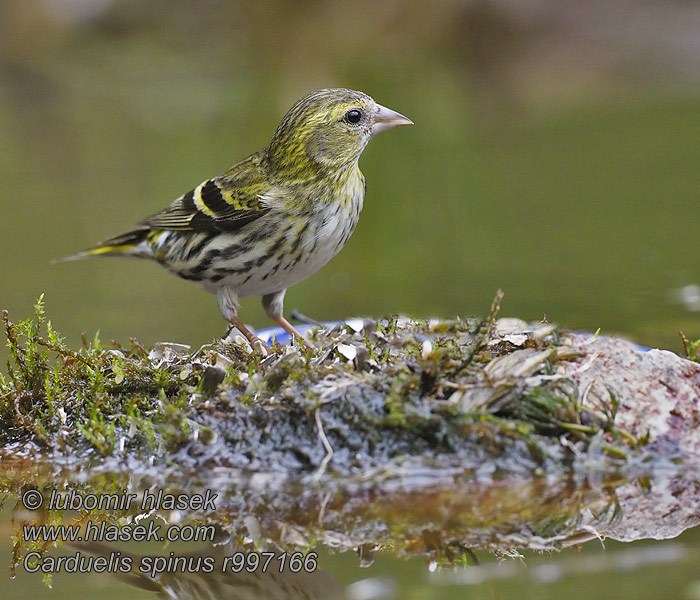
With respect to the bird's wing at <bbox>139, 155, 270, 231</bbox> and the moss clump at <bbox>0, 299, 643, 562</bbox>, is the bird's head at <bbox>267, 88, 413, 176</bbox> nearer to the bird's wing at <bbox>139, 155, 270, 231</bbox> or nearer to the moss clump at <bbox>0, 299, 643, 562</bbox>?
the bird's wing at <bbox>139, 155, 270, 231</bbox>

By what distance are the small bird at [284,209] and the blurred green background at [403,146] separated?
88 cm

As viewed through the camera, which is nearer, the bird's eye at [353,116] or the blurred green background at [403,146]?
the bird's eye at [353,116]

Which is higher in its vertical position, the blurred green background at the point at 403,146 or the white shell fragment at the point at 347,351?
the blurred green background at the point at 403,146

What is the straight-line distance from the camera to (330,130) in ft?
20.1

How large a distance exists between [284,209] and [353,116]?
0.69m

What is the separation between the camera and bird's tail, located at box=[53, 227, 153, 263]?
6.91 metres

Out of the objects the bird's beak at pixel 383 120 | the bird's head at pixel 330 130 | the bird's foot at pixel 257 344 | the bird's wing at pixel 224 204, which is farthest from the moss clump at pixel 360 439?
the bird's beak at pixel 383 120

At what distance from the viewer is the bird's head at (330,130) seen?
19.8ft

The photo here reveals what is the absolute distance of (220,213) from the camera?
20.0 ft

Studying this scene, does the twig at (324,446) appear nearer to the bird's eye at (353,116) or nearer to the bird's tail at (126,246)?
the bird's eye at (353,116)

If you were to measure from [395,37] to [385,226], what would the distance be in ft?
31.6

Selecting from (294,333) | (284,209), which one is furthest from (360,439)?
(284,209)

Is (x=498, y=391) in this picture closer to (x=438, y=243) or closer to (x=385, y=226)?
(x=438, y=243)

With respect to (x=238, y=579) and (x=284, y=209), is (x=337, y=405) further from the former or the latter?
(x=284, y=209)
